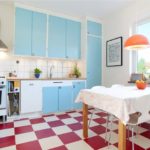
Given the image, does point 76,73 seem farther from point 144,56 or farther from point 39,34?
point 144,56

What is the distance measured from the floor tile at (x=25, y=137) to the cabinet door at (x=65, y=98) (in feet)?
4.27

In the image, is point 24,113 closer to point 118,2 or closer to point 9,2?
point 9,2

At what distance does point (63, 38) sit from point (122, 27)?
1573 mm

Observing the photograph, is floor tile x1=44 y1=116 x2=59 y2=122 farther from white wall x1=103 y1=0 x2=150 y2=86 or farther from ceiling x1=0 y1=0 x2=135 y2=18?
ceiling x1=0 y1=0 x2=135 y2=18

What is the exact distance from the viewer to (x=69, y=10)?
365 cm

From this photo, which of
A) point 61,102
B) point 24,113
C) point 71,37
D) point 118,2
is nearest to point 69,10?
point 71,37

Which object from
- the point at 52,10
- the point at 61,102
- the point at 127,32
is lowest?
the point at 61,102

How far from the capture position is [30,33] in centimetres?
340

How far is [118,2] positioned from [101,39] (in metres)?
1.20

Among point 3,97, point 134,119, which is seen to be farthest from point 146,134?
point 3,97

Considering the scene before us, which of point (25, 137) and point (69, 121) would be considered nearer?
point (25, 137)

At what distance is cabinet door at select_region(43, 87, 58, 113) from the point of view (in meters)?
3.33

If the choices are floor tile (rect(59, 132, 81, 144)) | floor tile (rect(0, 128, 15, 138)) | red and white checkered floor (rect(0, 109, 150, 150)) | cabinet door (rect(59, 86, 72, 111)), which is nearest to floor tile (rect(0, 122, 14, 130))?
red and white checkered floor (rect(0, 109, 150, 150))

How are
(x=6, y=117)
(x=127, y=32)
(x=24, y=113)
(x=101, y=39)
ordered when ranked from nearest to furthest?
(x=6, y=117), (x=24, y=113), (x=127, y=32), (x=101, y=39)
